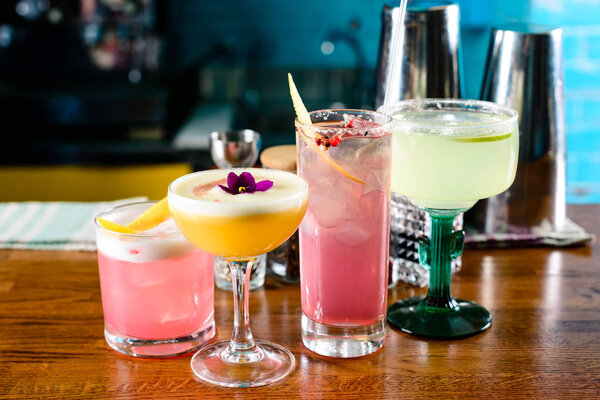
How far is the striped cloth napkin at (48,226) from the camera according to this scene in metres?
1.40

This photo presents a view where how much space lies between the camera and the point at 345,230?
948 mm

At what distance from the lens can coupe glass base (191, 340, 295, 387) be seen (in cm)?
90

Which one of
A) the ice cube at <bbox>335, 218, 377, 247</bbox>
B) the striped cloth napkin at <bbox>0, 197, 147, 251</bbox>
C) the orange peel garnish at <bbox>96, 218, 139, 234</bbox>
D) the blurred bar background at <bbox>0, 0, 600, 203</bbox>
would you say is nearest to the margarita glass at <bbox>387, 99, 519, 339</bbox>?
the ice cube at <bbox>335, 218, 377, 247</bbox>

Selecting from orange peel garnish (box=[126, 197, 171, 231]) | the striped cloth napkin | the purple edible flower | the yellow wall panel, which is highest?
the purple edible flower

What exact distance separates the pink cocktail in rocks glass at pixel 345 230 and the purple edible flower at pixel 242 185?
0.09 m

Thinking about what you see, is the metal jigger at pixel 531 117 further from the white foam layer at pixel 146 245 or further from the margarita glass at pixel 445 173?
the white foam layer at pixel 146 245

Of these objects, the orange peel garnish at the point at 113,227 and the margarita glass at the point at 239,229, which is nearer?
the margarita glass at the point at 239,229

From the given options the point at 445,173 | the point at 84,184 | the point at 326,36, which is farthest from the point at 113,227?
the point at 326,36

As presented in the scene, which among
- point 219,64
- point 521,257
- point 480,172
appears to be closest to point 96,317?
point 480,172

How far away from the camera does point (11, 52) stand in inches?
130

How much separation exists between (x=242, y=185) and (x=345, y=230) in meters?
0.16

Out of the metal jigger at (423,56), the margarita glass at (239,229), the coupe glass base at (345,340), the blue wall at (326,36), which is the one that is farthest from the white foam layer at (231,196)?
the blue wall at (326,36)

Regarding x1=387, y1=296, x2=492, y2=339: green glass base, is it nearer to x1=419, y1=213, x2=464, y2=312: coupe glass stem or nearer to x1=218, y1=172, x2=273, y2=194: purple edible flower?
x1=419, y1=213, x2=464, y2=312: coupe glass stem

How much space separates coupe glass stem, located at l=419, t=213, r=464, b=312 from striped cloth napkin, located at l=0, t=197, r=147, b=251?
0.67 metres
